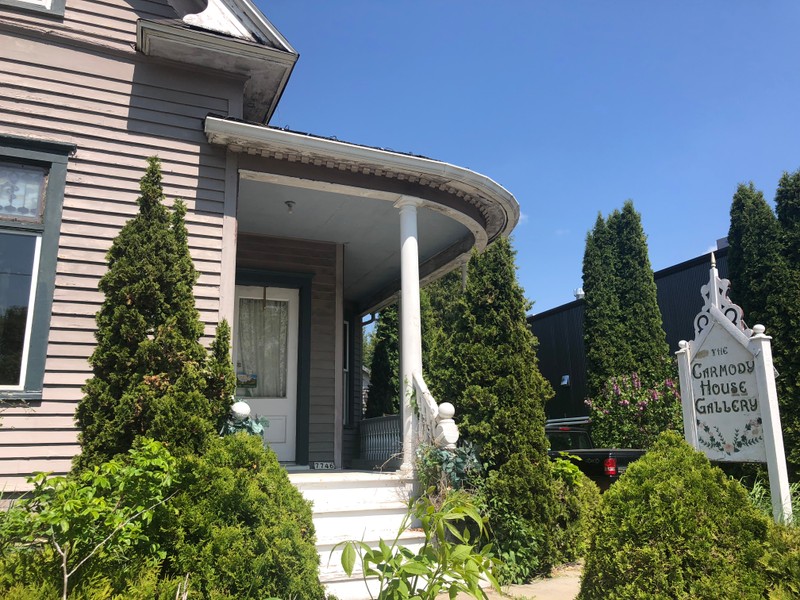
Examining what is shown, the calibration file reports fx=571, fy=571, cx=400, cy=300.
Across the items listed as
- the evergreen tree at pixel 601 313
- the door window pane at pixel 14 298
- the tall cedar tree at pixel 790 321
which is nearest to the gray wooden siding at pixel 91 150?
the door window pane at pixel 14 298

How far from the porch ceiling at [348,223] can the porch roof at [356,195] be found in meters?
0.01

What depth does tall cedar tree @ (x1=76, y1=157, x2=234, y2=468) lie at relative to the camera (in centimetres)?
398

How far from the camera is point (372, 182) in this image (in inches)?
244

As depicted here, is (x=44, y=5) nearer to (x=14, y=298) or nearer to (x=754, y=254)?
Result: (x=14, y=298)

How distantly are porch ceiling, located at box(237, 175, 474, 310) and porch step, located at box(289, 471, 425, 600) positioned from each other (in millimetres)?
3046

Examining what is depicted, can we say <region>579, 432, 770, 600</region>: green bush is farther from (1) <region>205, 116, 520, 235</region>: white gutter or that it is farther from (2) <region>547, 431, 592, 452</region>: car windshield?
(2) <region>547, 431, 592, 452</region>: car windshield

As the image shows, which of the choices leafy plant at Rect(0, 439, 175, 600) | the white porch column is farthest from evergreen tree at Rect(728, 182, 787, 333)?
leafy plant at Rect(0, 439, 175, 600)

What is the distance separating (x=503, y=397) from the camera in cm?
525

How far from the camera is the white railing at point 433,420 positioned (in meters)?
5.03

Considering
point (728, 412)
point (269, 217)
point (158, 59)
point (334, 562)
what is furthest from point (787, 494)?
point (158, 59)

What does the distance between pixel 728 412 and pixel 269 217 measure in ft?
18.1

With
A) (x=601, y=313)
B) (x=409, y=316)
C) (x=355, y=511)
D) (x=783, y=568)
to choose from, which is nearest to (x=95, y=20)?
(x=409, y=316)

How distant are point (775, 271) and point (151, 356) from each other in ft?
27.7

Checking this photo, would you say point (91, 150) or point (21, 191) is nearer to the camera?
point (21, 191)
